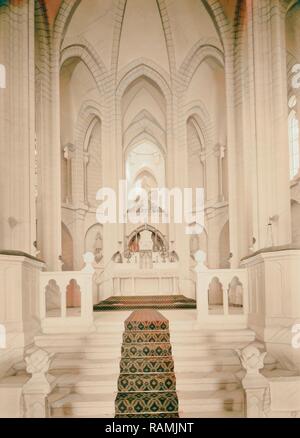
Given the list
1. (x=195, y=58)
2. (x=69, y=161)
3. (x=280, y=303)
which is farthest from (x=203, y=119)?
(x=280, y=303)

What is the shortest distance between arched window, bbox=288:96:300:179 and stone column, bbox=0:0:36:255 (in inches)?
305

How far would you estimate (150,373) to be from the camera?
6.11 m

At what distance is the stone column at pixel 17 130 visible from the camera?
8406mm

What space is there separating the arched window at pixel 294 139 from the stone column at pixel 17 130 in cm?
774

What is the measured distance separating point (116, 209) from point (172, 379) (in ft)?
36.2

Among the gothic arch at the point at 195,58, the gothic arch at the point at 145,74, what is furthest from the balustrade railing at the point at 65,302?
the gothic arch at the point at 145,74

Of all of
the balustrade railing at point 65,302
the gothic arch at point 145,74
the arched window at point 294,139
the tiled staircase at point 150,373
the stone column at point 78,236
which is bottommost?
the tiled staircase at point 150,373

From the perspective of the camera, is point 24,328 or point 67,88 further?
point 67,88

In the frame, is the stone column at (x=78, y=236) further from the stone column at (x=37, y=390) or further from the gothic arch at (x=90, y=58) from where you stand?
the stone column at (x=37, y=390)

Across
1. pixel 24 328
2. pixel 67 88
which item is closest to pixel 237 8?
pixel 67 88

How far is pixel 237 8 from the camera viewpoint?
40.0 ft

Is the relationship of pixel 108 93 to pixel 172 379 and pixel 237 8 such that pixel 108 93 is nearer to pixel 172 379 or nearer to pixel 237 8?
pixel 237 8

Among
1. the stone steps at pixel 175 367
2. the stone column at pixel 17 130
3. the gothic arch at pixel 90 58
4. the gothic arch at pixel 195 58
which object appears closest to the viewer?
the stone steps at pixel 175 367

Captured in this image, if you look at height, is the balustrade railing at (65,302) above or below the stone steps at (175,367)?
above
